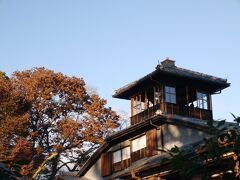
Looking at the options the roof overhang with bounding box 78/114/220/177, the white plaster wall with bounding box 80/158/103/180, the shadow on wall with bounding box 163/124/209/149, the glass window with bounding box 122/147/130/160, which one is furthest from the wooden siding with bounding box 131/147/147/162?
the white plaster wall with bounding box 80/158/103/180

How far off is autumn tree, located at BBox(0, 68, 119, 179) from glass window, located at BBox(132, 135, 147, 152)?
1290 cm

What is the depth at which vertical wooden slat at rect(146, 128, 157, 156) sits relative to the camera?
979 inches

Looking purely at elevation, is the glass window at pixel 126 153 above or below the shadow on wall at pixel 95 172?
above

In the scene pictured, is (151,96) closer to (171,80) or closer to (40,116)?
(171,80)

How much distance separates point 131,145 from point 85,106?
15.7 metres

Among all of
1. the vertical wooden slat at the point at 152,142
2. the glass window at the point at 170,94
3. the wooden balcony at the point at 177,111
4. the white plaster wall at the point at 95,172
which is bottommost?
the white plaster wall at the point at 95,172

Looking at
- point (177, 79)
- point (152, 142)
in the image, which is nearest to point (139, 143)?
point (152, 142)

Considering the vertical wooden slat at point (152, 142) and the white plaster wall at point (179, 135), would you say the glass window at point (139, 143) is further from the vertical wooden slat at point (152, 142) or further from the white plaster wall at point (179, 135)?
the white plaster wall at point (179, 135)

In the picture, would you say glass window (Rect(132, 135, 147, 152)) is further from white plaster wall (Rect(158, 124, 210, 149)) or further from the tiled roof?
the tiled roof

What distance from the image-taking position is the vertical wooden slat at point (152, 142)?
24859 millimetres

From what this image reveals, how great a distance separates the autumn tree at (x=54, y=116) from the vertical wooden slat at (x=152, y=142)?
578 inches

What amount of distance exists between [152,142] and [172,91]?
14.3 feet

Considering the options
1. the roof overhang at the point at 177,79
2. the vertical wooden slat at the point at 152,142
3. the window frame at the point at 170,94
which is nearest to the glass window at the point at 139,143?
the vertical wooden slat at the point at 152,142

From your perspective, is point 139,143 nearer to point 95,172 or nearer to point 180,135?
point 180,135
